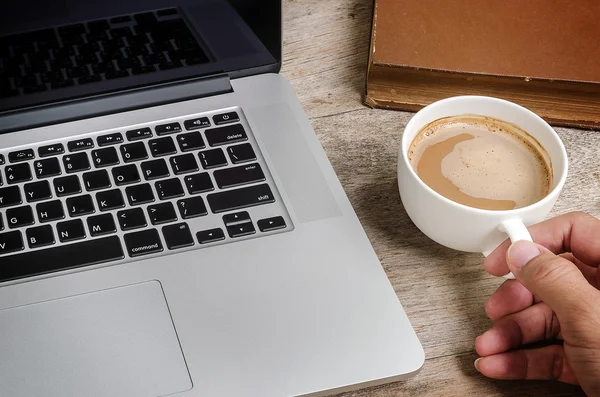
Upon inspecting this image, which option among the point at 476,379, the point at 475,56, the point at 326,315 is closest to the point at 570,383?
the point at 476,379

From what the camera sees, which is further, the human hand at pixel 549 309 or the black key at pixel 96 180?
the black key at pixel 96 180

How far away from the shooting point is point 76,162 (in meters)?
0.63

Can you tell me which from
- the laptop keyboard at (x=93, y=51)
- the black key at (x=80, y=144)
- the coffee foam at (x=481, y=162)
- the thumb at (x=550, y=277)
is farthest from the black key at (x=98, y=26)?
the thumb at (x=550, y=277)

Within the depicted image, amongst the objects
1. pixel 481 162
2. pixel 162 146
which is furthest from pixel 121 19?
pixel 481 162

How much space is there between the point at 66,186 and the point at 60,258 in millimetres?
74

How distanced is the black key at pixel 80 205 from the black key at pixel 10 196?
1.7 inches

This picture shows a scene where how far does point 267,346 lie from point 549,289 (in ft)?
0.66

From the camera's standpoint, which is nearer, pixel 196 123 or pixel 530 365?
pixel 530 365

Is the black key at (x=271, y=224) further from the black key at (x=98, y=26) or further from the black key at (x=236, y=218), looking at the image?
the black key at (x=98, y=26)

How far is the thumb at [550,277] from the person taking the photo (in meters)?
0.47

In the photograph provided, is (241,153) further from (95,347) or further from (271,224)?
(95,347)

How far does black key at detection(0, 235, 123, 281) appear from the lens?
56cm

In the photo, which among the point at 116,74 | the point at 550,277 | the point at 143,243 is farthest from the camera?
the point at 116,74

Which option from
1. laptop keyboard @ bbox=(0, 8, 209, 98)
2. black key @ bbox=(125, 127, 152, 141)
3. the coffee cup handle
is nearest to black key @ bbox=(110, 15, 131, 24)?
laptop keyboard @ bbox=(0, 8, 209, 98)
